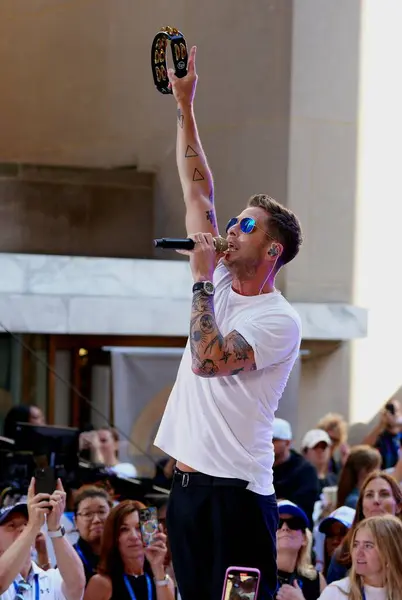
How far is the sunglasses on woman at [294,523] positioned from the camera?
5500 mm

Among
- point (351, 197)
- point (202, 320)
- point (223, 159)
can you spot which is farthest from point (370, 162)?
point (202, 320)

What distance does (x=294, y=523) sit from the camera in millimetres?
5516

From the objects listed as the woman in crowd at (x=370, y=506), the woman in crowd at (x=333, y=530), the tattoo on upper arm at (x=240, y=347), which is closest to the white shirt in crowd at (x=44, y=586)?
the woman in crowd at (x=370, y=506)

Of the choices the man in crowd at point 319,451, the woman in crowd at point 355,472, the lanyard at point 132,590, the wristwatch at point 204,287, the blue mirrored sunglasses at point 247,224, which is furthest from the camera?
the man in crowd at point 319,451

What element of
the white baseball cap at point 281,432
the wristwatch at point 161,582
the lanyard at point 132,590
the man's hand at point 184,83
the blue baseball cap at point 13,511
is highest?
the man's hand at point 184,83

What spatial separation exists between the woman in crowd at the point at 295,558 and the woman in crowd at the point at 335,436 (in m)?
3.42

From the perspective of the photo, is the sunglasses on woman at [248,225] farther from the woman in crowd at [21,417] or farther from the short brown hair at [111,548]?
the woman in crowd at [21,417]

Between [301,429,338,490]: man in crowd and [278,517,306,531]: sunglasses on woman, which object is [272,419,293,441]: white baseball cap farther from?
[278,517,306,531]: sunglasses on woman

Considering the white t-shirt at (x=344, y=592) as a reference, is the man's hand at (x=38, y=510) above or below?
above

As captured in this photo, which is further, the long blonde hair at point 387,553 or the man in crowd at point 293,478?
the man in crowd at point 293,478

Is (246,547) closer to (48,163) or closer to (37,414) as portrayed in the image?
(37,414)

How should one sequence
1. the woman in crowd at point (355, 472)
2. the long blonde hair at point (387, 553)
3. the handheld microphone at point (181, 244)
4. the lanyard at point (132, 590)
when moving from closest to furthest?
the handheld microphone at point (181, 244), the long blonde hair at point (387, 553), the lanyard at point (132, 590), the woman in crowd at point (355, 472)

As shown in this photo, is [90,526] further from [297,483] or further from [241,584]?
[241,584]

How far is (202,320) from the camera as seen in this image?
3.31m
